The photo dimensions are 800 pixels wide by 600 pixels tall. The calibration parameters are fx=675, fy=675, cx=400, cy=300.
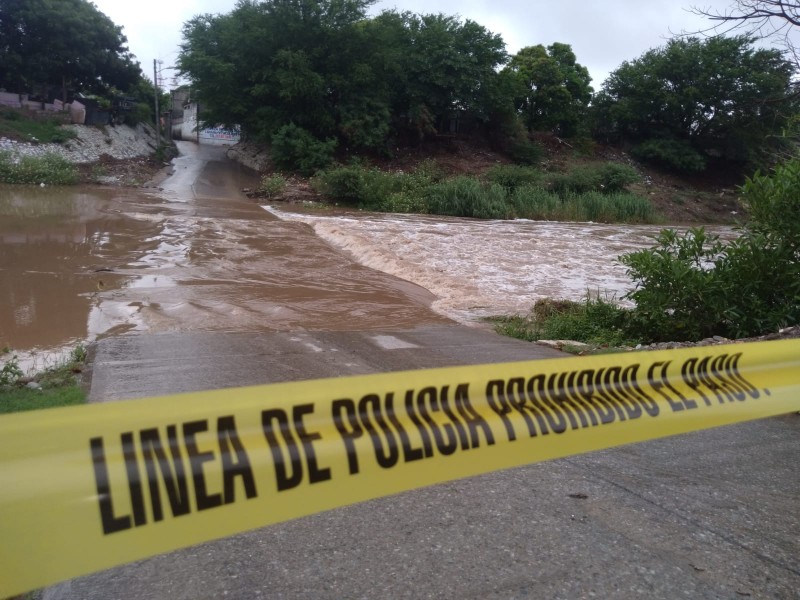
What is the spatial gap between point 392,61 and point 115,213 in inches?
948

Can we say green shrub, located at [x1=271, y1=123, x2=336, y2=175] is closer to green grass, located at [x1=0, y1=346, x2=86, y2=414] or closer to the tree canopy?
the tree canopy

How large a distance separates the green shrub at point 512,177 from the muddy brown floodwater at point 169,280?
1539 centimetres

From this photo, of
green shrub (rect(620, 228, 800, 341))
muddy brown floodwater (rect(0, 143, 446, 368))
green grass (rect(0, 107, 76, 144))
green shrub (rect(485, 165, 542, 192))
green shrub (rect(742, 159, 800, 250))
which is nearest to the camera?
green shrub (rect(742, 159, 800, 250))

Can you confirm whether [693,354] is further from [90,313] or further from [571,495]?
[90,313]

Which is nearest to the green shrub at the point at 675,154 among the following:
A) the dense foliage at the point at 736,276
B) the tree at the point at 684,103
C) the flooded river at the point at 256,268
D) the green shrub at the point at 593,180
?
the tree at the point at 684,103

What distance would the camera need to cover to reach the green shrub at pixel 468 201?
30812mm

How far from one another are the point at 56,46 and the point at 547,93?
111ft

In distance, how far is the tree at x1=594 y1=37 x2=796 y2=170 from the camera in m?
→ 44.7

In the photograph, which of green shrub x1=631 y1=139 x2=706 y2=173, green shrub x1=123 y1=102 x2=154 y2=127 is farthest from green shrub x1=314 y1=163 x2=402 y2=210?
green shrub x1=631 y1=139 x2=706 y2=173

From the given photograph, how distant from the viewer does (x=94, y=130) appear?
1544 inches

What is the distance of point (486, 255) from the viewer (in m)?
18.3

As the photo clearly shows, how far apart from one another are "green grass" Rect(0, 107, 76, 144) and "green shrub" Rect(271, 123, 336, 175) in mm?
10890

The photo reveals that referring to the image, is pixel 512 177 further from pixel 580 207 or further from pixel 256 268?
pixel 256 268

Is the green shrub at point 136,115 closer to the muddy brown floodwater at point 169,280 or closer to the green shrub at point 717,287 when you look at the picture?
the muddy brown floodwater at point 169,280
